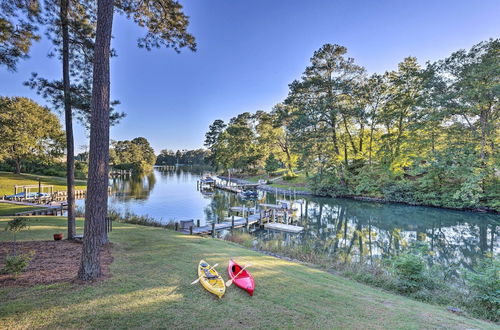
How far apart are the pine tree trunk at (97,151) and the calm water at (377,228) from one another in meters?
9.31

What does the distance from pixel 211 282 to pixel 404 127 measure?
91.4 feet

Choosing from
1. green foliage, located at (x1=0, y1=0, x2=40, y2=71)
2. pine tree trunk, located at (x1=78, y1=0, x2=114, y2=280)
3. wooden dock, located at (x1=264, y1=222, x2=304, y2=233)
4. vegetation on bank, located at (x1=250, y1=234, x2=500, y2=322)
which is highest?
green foliage, located at (x1=0, y1=0, x2=40, y2=71)

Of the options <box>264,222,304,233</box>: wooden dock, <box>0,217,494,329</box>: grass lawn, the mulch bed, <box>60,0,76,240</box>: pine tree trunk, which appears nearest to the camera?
<box>0,217,494,329</box>: grass lawn

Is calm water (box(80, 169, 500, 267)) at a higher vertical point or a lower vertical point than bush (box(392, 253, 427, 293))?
lower

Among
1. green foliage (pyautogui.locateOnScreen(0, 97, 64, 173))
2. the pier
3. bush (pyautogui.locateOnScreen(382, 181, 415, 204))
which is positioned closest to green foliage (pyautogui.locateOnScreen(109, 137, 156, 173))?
green foliage (pyautogui.locateOnScreen(0, 97, 64, 173))

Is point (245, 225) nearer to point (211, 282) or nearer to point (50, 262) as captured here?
point (211, 282)

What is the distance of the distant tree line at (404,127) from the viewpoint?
62.4ft

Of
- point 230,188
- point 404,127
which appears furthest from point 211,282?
point 230,188

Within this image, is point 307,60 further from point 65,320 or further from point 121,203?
point 65,320

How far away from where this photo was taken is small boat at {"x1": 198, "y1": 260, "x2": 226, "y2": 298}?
4363mm

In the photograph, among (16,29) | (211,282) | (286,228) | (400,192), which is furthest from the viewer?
(400,192)

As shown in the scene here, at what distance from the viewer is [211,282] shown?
15.5ft

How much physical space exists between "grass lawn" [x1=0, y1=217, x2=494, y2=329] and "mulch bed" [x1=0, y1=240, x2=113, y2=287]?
28cm

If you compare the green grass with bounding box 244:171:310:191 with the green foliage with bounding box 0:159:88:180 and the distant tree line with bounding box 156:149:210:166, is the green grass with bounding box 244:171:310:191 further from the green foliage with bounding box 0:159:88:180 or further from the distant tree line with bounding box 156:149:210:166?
the distant tree line with bounding box 156:149:210:166
